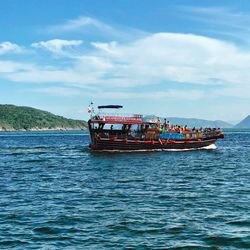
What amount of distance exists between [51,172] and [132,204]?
19536 millimetres

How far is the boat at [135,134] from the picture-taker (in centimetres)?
6481

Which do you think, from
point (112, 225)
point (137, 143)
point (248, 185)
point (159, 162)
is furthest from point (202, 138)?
point (112, 225)

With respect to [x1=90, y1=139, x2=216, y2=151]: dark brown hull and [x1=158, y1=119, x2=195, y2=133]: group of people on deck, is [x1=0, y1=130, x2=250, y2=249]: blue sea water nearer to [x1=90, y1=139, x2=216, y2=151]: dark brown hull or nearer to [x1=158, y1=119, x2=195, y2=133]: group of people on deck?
[x1=90, y1=139, x2=216, y2=151]: dark brown hull

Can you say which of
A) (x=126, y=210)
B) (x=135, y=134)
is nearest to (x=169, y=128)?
(x=135, y=134)

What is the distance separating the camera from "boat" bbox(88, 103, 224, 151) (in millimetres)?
64812

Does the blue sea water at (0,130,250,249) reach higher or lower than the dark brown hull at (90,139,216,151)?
lower

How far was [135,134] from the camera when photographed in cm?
6706

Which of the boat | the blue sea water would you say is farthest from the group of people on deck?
the blue sea water

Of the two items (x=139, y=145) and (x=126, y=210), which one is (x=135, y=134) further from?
(x=126, y=210)

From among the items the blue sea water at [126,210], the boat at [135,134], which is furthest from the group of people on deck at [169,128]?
the blue sea water at [126,210]

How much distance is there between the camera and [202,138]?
7494 centimetres

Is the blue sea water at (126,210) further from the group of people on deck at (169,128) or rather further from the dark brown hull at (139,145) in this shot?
the group of people on deck at (169,128)

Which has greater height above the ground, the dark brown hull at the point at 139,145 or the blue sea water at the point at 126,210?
the dark brown hull at the point at 139,145

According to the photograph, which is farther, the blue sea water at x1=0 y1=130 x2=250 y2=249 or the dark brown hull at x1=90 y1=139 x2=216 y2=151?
the dark brown hull at x1=90 y1=139 x2=216 y2=151
